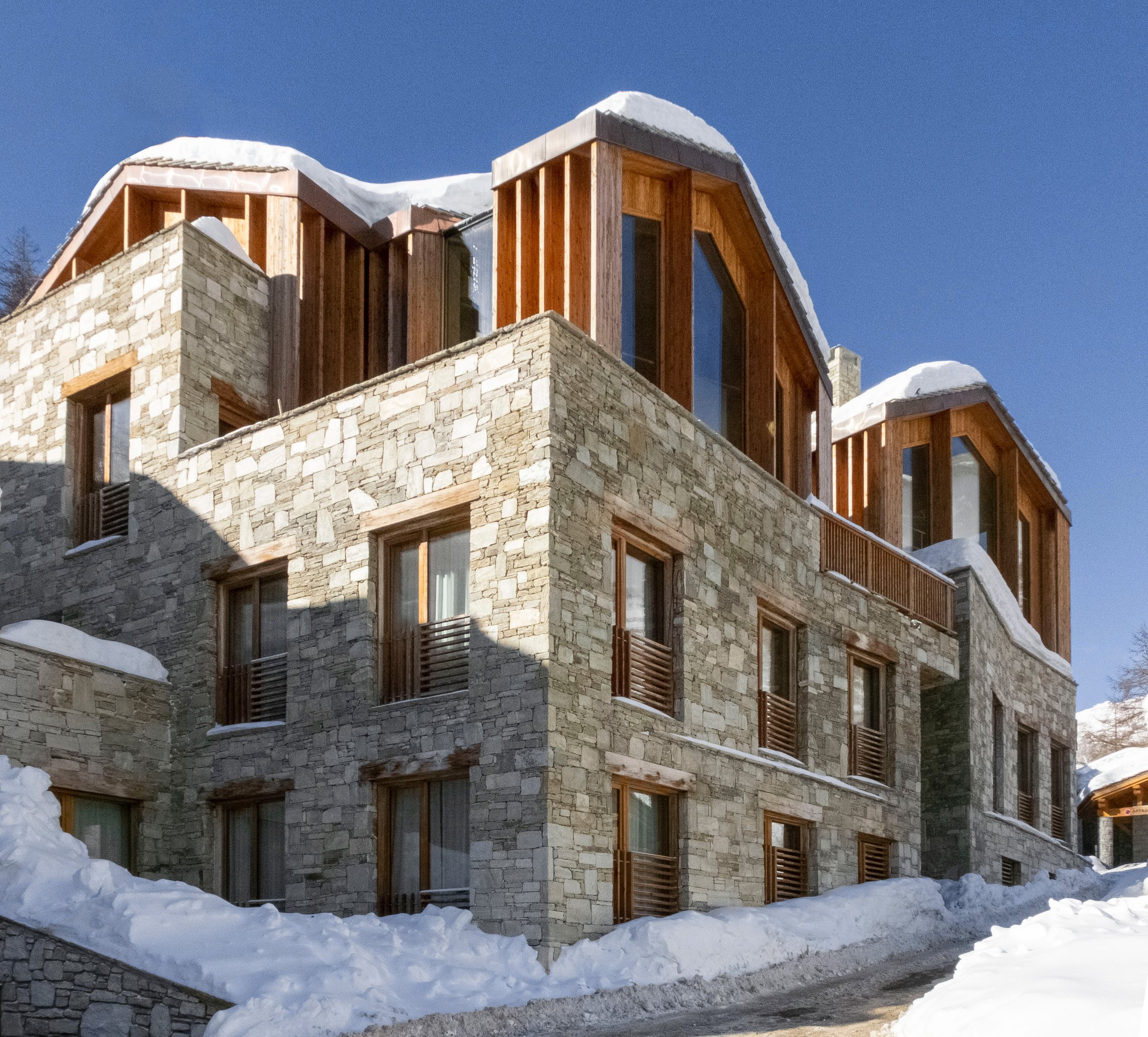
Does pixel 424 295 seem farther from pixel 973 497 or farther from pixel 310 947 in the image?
pixel 973 497

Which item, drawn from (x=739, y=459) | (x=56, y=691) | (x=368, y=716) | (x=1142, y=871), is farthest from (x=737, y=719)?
(x=1142, y=871)

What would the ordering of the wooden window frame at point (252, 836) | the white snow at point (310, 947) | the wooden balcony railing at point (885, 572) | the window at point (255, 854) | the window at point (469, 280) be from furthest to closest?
the wooden balcony railing at point (885, 572), the window at point (469, 280), the wooden window frame at point (252, 836), the window at point (255, 854), the white snow at point (310, 947)

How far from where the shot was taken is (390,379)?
1452cm

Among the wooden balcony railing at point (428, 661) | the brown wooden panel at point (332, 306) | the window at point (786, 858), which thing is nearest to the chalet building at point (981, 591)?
the window at point (786, 858)

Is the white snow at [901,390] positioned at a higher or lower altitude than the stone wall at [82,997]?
higher

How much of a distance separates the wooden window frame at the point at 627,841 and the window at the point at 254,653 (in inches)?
154

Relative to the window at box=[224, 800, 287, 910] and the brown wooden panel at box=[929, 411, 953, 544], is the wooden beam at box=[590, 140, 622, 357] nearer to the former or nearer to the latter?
the window at box=[224, 800, 287, 910]

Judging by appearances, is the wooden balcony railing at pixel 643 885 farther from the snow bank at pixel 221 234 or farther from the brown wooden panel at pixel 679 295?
the snow bank at pixel 221 234

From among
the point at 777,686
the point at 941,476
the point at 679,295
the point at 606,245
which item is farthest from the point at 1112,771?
the point at 606,245

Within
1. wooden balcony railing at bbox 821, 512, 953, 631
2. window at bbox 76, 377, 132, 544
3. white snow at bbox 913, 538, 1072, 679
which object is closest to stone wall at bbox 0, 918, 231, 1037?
window at bbox 76, 377, 132, 544

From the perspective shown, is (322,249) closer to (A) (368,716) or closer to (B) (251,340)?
(B) (251,340)

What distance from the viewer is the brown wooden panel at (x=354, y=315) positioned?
18.0m

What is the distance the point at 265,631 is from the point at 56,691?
230 cm

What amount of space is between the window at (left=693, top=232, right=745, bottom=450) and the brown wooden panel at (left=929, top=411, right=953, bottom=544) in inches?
293
